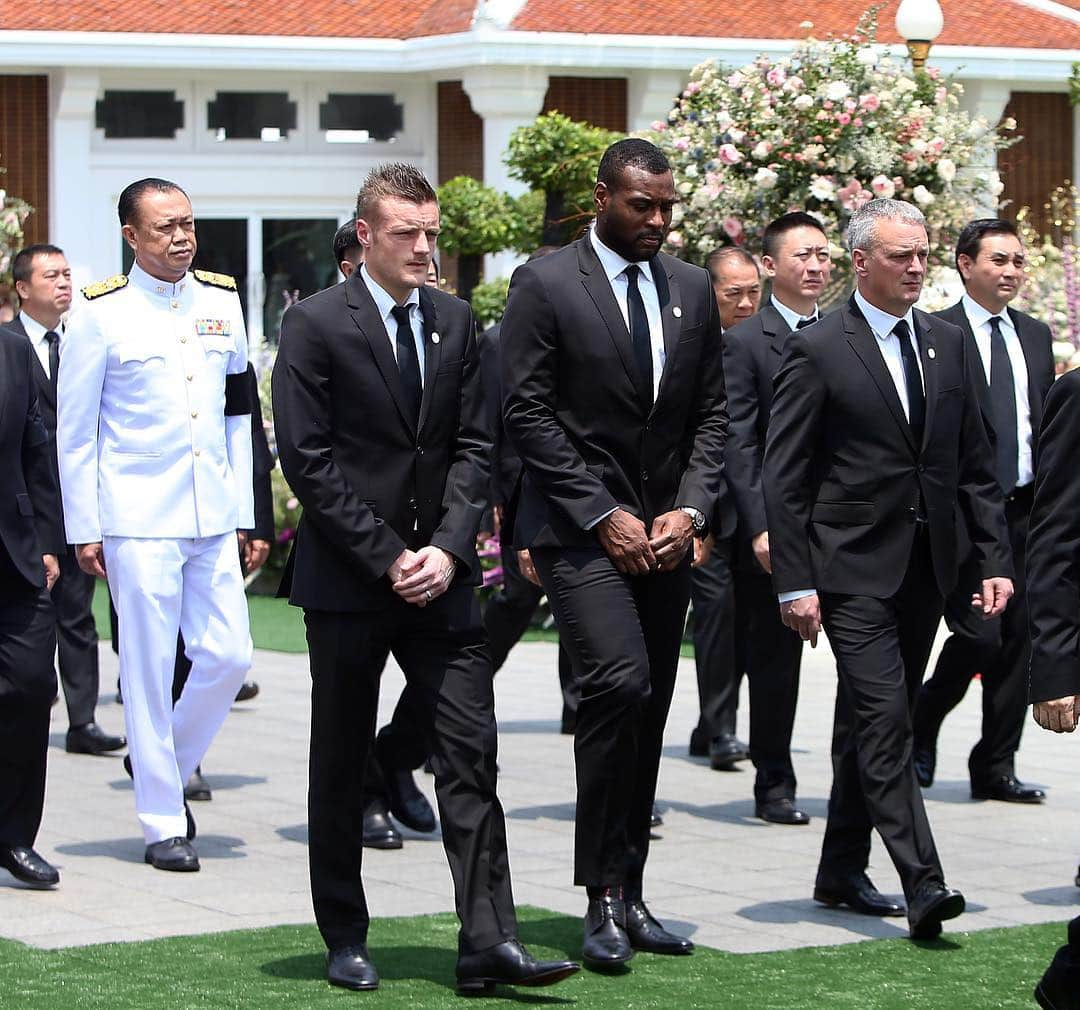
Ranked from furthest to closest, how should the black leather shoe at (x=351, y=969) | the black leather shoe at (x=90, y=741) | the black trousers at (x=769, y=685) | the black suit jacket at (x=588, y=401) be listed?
the black leather shoe at (x=90, y=741), the black trousers at (x=769, y=685), the black suit jacket at (x=588, y=401), the black leather shoe at (x=351, y=969)

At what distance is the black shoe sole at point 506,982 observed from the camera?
554 centimetres

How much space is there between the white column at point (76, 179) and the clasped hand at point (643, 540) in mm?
17135

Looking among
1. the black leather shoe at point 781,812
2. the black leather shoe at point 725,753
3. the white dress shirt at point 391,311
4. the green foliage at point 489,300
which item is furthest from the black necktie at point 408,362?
the green foliage at point 489,300

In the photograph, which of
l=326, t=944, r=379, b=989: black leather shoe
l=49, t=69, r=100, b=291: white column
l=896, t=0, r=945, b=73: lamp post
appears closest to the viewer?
l=326, t=944, r=379, b=989: black leather shoe

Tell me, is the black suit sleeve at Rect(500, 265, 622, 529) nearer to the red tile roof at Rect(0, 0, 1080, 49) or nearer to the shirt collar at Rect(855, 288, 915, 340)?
the shirt collar at Rect(855, 288, 915, 340)

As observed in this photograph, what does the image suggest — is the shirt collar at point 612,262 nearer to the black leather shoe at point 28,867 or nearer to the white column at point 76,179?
the black leather shoe at point 28,867

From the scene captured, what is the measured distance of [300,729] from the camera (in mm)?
10758

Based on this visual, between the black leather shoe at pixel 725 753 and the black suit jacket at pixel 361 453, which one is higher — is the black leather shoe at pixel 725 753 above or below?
below

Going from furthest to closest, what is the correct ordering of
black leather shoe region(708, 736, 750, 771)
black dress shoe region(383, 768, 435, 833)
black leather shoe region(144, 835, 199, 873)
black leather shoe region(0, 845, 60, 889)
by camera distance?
black leather shoe region(708, 736, 750, 771), black dress shoe region(383, 768, 435, 833), black leather shoe region(144, 835, 199, 873), black leather shoe region(0, 845, 60, 889)

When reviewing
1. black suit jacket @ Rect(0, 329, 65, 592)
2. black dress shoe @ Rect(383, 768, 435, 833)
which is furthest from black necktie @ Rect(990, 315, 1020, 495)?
black suit jacket @ Rect(0, 329, 65, 592)

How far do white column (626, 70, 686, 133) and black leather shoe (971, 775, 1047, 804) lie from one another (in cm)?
1486

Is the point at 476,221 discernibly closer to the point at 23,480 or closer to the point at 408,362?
the point at 23,480

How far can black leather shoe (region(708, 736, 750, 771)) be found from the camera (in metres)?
9.57

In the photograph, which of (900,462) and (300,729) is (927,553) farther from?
(300,729)
